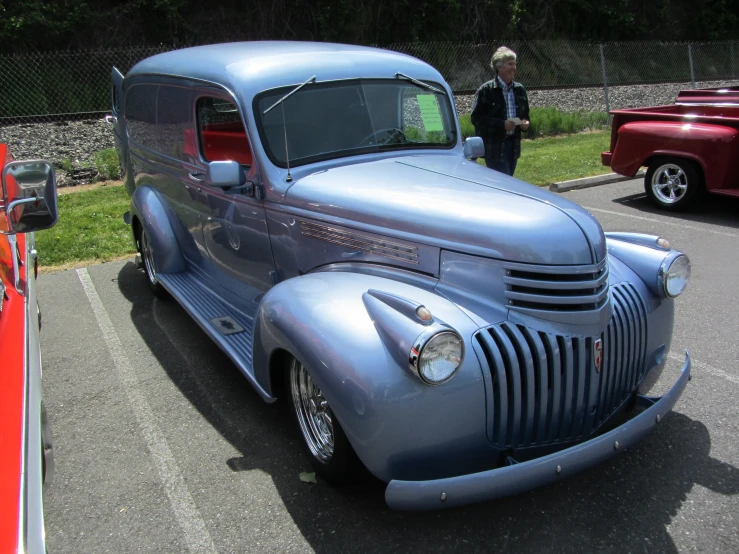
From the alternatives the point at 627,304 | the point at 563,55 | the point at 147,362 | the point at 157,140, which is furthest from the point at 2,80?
the point at 563,55

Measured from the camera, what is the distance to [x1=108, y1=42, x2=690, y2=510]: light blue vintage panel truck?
2.48m

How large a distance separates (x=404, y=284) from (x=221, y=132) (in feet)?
6.40

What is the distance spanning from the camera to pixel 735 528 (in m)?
2.71

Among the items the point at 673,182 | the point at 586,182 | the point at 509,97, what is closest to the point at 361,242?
the point at 509,97

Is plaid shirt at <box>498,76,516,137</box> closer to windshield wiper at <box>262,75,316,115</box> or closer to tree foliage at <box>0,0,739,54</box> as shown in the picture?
windshield wiper at <box>262,75,316,115</box>

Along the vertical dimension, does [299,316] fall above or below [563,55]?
below

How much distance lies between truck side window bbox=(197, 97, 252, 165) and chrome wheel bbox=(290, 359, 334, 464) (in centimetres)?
149

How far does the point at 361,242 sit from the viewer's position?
3.22 meters

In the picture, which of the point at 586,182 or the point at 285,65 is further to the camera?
the point at 586,182

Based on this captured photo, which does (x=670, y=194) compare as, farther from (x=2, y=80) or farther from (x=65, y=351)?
(x=2, y=80)

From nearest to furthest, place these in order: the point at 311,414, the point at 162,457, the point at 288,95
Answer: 1. the point at 311,414
2. the point at 162,457
3. the point at 288,95

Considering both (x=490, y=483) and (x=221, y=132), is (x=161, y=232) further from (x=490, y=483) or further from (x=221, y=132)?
(x=490, y=483)

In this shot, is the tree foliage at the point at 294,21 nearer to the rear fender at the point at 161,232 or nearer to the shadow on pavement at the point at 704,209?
the rear fender at the point at 161,232

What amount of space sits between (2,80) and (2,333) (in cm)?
1351
